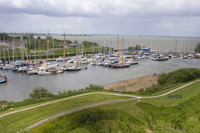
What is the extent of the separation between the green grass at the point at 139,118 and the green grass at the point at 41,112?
239cm

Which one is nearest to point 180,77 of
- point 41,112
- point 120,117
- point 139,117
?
point 139,117

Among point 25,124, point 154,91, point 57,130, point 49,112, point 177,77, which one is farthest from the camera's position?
point 177,77

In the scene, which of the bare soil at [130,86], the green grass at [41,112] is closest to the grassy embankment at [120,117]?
the green grass at [41,112]

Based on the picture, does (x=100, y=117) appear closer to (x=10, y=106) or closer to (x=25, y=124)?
(x=25, y=124)

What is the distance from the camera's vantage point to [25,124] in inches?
850

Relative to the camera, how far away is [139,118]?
23859 mm

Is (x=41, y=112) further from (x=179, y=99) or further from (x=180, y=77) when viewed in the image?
(x=180, y=77)

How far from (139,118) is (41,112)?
1334 cm

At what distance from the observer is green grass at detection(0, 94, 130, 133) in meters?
21.5

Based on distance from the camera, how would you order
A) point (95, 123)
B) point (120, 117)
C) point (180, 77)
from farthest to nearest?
1. point (180, 77)
2. point (120, 117)
3. point (95, 123)

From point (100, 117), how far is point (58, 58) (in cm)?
7411

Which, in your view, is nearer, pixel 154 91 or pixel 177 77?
pixel 154 91

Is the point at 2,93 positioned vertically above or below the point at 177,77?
below

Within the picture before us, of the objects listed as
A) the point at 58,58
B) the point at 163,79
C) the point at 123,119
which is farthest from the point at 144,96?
the point at 58,58
